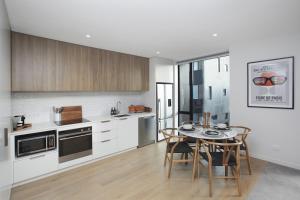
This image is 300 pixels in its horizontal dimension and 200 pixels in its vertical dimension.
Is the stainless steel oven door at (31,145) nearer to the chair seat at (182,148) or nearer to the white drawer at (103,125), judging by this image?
the white drawer at (103,125)

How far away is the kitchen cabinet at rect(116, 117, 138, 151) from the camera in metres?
3.97

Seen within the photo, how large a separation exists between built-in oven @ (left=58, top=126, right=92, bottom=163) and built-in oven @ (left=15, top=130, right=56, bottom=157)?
15cm

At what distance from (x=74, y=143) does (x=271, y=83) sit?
408cm

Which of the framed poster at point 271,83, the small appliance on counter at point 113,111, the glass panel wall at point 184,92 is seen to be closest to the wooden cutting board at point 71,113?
the small appliance on counter at point 113,111

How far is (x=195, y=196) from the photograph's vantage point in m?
2.31

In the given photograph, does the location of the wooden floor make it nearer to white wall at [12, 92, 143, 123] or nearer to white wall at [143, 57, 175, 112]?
white wall at [12, 92, 143, 123]

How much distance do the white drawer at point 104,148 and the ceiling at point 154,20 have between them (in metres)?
2.20

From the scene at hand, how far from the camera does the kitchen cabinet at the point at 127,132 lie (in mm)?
3973

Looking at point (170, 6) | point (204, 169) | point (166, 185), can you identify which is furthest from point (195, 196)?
point (170, 6)

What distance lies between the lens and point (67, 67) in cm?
336

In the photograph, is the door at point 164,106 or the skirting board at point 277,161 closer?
the skirting board at point 277,161

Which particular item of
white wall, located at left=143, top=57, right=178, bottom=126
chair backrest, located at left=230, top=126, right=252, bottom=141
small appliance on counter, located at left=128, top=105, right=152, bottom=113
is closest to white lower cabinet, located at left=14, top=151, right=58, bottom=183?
small appliance on counter, located at left=128, top=105, right=152, bottom=113

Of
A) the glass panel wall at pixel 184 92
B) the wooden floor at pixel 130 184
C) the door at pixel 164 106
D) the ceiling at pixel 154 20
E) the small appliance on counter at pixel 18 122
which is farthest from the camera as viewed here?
the glass panel wall at pixel 184 92

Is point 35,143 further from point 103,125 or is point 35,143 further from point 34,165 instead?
point 103,125
